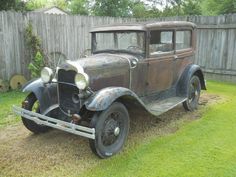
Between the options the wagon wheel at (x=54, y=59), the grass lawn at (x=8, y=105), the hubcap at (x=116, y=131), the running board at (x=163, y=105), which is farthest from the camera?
the wagon wheel at (x=54, y=59)

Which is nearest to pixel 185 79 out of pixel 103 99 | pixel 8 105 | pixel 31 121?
pixel 103 99

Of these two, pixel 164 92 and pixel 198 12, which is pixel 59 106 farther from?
pixel 198 12

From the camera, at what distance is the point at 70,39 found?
32.1 feet

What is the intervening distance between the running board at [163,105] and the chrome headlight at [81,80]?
140cm

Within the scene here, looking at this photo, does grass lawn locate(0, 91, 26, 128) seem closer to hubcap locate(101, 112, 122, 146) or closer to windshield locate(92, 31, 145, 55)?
windshield locate(92, 31, 145, 55)

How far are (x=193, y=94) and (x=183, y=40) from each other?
119cm

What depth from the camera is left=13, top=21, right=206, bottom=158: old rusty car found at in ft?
13.2

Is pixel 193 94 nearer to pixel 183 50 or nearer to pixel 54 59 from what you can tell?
pixel 183 50

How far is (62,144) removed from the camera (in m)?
4.55

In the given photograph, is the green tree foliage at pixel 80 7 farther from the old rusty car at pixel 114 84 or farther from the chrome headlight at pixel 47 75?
the chrome headlight at pixel 47 75

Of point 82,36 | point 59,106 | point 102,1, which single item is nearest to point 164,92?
point 59,106

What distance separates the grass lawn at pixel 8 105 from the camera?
5.74m

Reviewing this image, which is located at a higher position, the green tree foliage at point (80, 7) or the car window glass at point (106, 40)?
the green tree foliage at point (80, 7)

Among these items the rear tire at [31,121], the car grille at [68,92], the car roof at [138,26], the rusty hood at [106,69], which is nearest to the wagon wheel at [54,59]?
the car roof at [138,26]
